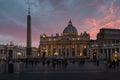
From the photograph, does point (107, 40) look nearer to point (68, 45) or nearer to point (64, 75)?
point (68, 45)

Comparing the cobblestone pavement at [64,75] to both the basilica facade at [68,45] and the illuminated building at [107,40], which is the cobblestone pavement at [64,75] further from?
the basilica facade at [68,45]

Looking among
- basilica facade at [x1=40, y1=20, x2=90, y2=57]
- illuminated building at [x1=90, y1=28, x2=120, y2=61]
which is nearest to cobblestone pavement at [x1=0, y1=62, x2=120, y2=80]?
illuminated building at [x1=90, y1=28, x2=120, y2=61]

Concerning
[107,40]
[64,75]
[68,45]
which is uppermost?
[68,45]

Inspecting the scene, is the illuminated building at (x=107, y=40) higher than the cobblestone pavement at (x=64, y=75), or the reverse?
the illuminated building at (x=107, y=40)

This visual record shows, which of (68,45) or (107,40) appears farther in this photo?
(68,45)

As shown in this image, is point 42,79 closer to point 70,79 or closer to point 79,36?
point 70,79

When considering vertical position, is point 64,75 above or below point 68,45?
below

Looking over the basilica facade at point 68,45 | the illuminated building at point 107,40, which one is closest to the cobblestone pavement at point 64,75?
the illuminated building at point 107,40

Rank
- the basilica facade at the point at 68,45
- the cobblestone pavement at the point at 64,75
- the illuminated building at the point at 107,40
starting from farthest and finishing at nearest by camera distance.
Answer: the basilica facade at the point at 68,45 → the illuminated building at the point at 107,40 → the cobblestone pavement at the point at 64,75

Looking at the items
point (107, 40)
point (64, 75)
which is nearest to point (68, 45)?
point (107, 40)

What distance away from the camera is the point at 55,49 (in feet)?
641

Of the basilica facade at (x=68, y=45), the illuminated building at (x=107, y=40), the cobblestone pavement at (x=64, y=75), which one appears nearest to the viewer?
the cobblestone pavement at (x=64, y=75)

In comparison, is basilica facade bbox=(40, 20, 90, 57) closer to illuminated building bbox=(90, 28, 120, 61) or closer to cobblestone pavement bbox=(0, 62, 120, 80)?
illuminated building bbox=(90, 28, 120, 61)


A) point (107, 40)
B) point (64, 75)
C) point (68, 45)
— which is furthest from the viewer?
point (68, 45)
